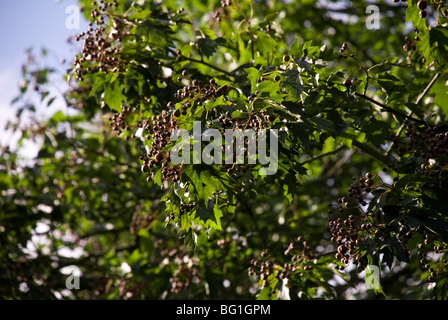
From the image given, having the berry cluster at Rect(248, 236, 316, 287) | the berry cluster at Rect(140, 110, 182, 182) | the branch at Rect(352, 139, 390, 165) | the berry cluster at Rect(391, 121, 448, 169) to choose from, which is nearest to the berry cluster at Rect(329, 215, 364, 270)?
the berry cluster at Rect(391, 121, 448, 169)

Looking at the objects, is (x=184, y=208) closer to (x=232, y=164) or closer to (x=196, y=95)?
(x=232, y=164)

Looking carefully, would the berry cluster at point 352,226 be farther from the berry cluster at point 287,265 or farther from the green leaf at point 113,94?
the green leaf at point 113,94

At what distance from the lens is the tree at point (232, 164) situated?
250cm

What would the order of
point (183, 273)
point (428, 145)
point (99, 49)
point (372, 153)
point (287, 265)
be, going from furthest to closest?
point (183, 273), point (372, 153), point (287, 265), point (99, 49), point (428, 145)

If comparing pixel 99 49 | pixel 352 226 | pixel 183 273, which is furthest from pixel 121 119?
pixel 183 273


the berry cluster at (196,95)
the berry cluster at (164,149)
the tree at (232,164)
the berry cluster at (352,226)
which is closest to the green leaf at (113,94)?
the tree at (232,164)

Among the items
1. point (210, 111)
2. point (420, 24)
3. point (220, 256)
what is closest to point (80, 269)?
point (220, 256)

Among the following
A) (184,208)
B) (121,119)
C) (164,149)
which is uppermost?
(121,119)

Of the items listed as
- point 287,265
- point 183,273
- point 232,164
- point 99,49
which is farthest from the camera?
point 183,273

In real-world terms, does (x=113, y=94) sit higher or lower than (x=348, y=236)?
higher

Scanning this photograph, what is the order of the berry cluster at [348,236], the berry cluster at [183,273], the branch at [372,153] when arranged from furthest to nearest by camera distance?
the berry cluster at [183,273], the branch at [372,153], the berry cluster at [348,236]

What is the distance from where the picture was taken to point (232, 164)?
2.43 meters
